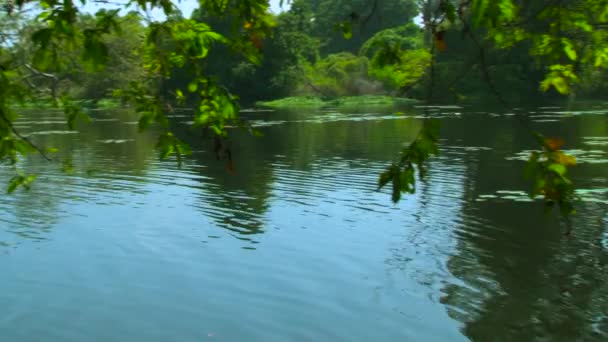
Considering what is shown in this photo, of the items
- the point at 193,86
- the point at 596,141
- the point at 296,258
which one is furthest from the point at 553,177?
the point at 596,141

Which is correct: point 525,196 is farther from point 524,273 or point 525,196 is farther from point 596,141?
point 596,141

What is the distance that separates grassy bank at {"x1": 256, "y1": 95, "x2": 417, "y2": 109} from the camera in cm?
6862

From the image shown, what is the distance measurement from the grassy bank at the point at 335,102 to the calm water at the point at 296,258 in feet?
151

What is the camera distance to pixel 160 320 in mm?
9109

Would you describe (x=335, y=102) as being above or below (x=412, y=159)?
below

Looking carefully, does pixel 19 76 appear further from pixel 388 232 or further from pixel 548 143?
pixel 388 232

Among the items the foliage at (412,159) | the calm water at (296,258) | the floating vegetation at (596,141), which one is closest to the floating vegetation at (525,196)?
the calm water at (296,258)

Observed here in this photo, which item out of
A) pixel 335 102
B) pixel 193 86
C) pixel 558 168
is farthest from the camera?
pixel 335 102

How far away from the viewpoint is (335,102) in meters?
71.2

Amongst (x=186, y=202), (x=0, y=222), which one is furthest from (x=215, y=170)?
(x=0, y=222)

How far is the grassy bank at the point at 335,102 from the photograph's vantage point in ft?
225

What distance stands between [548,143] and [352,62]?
264 feet

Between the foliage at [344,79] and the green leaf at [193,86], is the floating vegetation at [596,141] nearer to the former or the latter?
the green leaf at [193,86]

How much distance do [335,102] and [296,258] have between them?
197 feet
